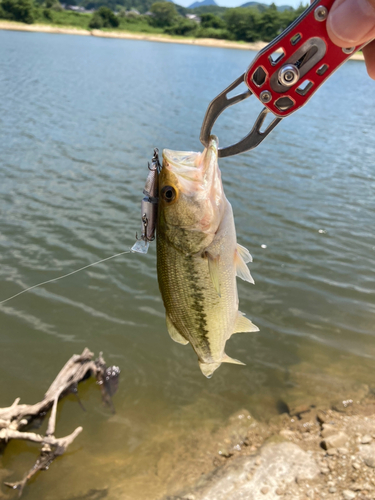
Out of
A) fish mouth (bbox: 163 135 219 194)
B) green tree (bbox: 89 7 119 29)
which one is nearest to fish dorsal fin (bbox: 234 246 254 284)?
fish mouth (bbox: 163 135 219 194)

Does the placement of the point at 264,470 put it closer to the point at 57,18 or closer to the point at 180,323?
the point at 180,323

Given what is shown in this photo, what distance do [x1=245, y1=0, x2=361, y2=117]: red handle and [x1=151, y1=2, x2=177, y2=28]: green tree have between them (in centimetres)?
13039

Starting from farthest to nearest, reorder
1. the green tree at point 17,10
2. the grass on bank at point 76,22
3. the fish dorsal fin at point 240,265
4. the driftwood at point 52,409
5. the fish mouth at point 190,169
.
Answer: the grass on bank at point 76,22 → the green tree at point 17,10 → the driftwood at point 52,409 → the fish dorsal fin at point 240,265 → the fish mouth at point 190,169

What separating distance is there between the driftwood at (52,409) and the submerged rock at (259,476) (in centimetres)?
153

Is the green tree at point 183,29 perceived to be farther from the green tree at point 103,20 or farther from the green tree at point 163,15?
the green tree at point 103,20

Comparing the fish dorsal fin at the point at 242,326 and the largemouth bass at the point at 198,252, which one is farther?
the fish dorsal fin at the point at 242,326

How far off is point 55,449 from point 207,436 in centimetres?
172

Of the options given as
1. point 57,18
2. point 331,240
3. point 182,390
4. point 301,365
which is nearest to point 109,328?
point 182,390

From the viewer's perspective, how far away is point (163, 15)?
4919 inches

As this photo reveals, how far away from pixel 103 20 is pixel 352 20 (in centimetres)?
11163

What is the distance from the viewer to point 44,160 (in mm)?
12047

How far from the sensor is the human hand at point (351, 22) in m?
1.76

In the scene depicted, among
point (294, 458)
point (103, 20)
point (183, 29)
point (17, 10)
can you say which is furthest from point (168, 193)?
point (183, 29)

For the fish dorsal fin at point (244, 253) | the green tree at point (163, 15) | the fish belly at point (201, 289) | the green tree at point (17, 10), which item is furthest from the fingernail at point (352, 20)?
the green tree at point (163, 15)
